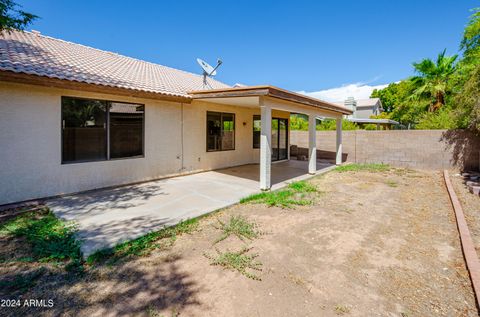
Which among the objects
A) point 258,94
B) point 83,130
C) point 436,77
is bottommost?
point 83,130

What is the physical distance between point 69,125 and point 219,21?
38.2 ft

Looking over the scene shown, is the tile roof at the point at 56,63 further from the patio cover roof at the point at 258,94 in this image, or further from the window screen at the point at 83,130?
the patio cover roof at the point at 258,94

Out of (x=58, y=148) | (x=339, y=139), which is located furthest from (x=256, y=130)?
(x=58, y=148)

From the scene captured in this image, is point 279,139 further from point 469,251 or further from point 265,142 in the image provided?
point 469,251

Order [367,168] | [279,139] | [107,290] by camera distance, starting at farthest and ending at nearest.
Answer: [279,139], [367,168], [107,290]

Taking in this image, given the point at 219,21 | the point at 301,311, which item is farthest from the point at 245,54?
the point at 301,311

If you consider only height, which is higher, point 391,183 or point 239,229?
point 391,183

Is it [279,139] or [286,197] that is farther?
[279,139]

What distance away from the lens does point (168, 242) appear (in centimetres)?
409

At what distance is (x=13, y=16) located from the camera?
16.2 feet

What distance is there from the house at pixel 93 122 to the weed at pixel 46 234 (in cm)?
130

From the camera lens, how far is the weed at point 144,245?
3.53 meters

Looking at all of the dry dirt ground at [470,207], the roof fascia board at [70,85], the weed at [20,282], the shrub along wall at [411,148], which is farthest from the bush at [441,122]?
the weed at [20,282]

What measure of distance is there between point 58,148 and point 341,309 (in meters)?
6.93
